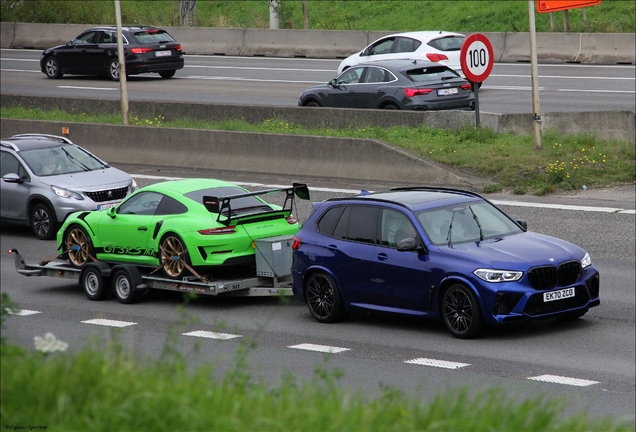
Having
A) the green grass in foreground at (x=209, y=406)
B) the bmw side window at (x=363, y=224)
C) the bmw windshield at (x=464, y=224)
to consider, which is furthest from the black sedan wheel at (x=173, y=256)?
the green grass in foreground at (x=209, y=406)

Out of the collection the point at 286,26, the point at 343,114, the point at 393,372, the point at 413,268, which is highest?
the point at 286,26

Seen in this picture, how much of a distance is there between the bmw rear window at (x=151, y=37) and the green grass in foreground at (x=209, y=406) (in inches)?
1292

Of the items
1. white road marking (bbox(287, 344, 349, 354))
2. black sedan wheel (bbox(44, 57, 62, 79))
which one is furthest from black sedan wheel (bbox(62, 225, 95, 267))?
black sedan wheel (bbox(44, 57, 62, 79))

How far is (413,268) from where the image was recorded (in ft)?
40.6

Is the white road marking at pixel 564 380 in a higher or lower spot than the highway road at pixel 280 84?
lower

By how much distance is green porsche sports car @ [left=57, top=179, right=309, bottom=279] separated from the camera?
1398 cm

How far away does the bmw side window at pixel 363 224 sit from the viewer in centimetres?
1306

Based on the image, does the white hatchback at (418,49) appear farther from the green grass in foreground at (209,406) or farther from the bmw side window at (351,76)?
the green grass in foreground at (209,406)

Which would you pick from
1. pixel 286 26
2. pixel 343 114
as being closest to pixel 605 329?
pixel 343 114

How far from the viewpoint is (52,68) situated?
40.4 m

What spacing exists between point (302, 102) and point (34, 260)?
457 inches

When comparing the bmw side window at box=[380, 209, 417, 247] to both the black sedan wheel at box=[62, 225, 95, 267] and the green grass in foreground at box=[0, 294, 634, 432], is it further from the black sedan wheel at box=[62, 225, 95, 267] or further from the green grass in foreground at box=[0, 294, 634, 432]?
the green grass in foreground at box=[0, 294, 634, 432]

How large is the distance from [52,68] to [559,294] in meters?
31.6

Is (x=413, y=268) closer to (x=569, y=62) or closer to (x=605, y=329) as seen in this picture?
(x=605, y=329)
